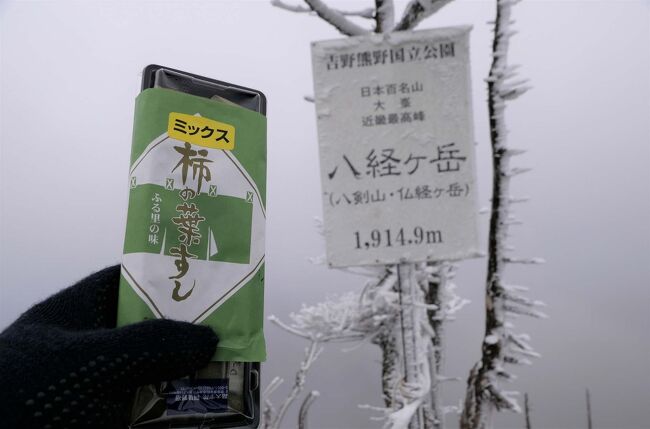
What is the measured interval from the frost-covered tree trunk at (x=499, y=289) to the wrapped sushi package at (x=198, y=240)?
536 mm

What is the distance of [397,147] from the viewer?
0.62 meters

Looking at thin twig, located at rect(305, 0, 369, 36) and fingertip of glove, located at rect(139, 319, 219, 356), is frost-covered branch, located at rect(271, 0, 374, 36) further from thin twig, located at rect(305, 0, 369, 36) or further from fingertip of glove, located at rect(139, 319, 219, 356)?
fingertip of glove, located at rect(139, 319, 219, 356)

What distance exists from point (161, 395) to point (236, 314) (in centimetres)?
14

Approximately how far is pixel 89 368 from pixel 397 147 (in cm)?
50

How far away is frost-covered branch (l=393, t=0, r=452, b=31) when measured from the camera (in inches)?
27.3

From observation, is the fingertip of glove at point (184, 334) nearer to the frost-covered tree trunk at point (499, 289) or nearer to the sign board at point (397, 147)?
the sign board at point (397, 147)

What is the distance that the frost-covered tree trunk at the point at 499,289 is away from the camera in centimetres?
90

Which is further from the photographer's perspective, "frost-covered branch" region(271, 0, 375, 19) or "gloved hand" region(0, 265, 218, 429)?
"frost-covered branch" region(271, 0, 375, 19)

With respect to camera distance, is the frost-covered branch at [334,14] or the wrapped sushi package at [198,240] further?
the frost-covered branch at [334,14]

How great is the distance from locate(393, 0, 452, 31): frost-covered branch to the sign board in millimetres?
103

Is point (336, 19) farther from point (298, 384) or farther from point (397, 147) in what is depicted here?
point (298, 384)

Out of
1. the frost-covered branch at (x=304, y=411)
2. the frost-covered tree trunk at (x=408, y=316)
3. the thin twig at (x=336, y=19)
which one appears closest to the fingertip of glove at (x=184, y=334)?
the frost-covered tree trunk at (x=408, y=316)

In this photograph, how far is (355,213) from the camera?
2.02ft

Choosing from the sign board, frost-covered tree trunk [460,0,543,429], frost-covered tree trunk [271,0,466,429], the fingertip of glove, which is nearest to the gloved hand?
the fingertip of glove
